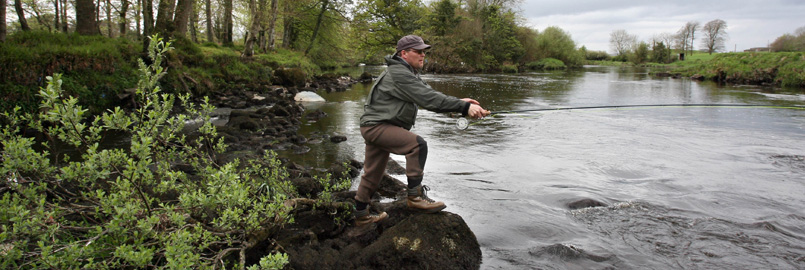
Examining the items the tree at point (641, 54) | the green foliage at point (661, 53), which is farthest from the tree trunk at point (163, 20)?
the tree at point (641, 54)

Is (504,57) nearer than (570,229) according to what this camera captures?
No

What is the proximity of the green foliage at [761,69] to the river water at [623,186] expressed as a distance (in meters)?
13.8

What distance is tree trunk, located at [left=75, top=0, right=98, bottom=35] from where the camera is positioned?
14.7 meters

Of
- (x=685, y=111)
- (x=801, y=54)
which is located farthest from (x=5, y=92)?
(x=801, y=54)

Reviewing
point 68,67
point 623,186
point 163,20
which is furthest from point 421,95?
point 163,20

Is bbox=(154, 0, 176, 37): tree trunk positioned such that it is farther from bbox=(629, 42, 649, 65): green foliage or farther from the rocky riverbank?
bbox=(629, 42, 649, 65): green foliage

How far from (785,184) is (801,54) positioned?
1031 inches

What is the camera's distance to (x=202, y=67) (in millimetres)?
17250

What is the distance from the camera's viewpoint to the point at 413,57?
13.9 ft

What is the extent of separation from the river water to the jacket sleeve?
A: 4.86 feet

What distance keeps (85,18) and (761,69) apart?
32.8m

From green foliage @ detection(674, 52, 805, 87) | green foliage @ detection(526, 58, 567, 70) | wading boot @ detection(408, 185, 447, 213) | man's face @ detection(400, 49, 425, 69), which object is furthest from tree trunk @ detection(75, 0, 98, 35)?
green foliage @ detection(526, 58, 567, 70)

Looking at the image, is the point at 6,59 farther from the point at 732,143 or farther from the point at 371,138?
the point at 732,143

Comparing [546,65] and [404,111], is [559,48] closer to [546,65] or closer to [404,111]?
[546,65]
